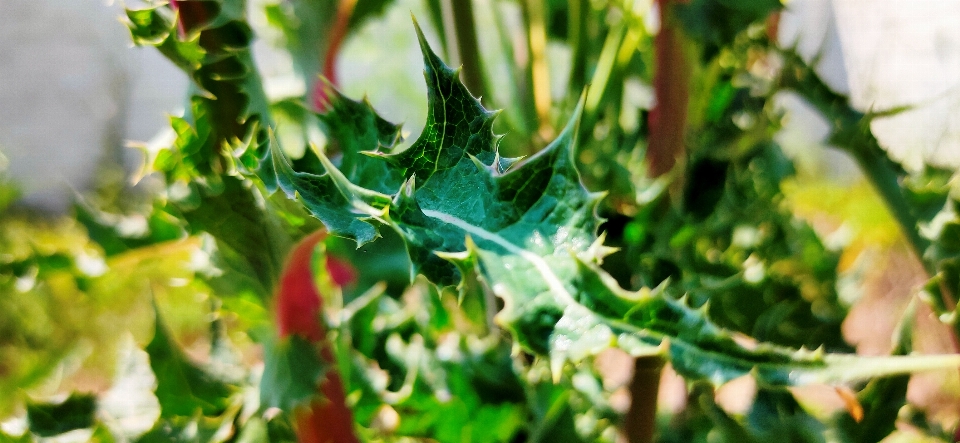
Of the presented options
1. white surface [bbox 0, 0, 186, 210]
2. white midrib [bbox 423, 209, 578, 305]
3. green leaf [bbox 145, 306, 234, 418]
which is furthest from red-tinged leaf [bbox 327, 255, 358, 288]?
white surface [bbox 0, 0, 186, 210]

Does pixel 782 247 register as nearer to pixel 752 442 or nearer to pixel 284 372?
Result: pixel 752 442

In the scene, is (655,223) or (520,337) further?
(655,223)

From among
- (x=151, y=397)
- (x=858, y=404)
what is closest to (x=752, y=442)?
(x=858, y=404)

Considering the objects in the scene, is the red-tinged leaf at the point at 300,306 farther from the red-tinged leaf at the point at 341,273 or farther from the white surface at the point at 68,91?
the white surface at the point at 68,91

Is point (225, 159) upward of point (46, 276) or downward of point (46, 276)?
upward

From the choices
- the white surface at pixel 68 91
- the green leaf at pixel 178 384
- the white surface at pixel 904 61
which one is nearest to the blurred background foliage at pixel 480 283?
the green leaf at pixel 178 384

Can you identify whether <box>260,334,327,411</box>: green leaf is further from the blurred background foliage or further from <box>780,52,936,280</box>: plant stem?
<box>780,52,936,280</box>: plant stem
